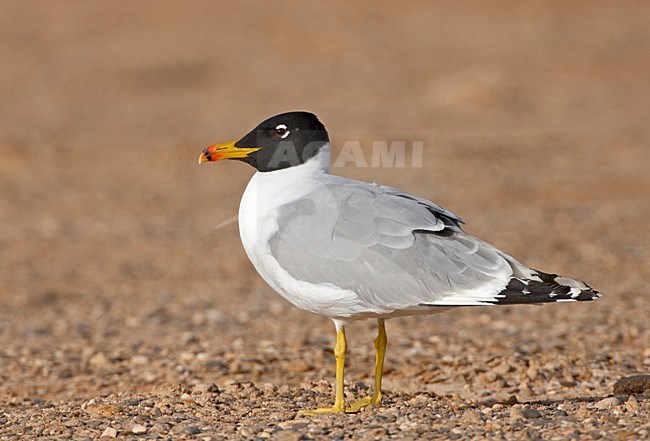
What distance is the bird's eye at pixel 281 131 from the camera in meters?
5.18

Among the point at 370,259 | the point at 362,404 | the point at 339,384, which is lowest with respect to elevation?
the point at 362,404

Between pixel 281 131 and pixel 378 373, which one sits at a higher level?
pixel 281 131

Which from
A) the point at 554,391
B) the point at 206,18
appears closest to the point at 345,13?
the point at 206,18

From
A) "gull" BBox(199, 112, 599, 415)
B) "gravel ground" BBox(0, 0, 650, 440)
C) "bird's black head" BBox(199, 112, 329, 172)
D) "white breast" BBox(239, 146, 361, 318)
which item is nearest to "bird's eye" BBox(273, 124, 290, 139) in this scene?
"bird's black head" BBox(199, 112, 329, 172)

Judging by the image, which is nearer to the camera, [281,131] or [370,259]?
[370,259]

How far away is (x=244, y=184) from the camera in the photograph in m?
14.1

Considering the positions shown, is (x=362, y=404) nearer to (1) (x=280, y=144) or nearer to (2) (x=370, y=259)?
(2) (x=370, y=259)

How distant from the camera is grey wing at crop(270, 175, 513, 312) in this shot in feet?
15.4

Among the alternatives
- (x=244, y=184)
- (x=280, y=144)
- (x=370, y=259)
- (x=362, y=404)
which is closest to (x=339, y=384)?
(x=362, y=404)

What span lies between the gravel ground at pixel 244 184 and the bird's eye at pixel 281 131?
136 cm

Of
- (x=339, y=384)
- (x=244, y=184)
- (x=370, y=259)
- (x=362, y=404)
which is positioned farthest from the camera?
(x=244, y=184)

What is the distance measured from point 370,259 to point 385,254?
0.24 ft

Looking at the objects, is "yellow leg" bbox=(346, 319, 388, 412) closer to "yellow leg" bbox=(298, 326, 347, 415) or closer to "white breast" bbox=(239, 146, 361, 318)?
"yellow leg" bbox=(298, 326, 347, 415)

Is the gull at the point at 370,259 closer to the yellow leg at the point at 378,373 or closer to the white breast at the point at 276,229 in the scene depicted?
the white breast at the point at 276,229
